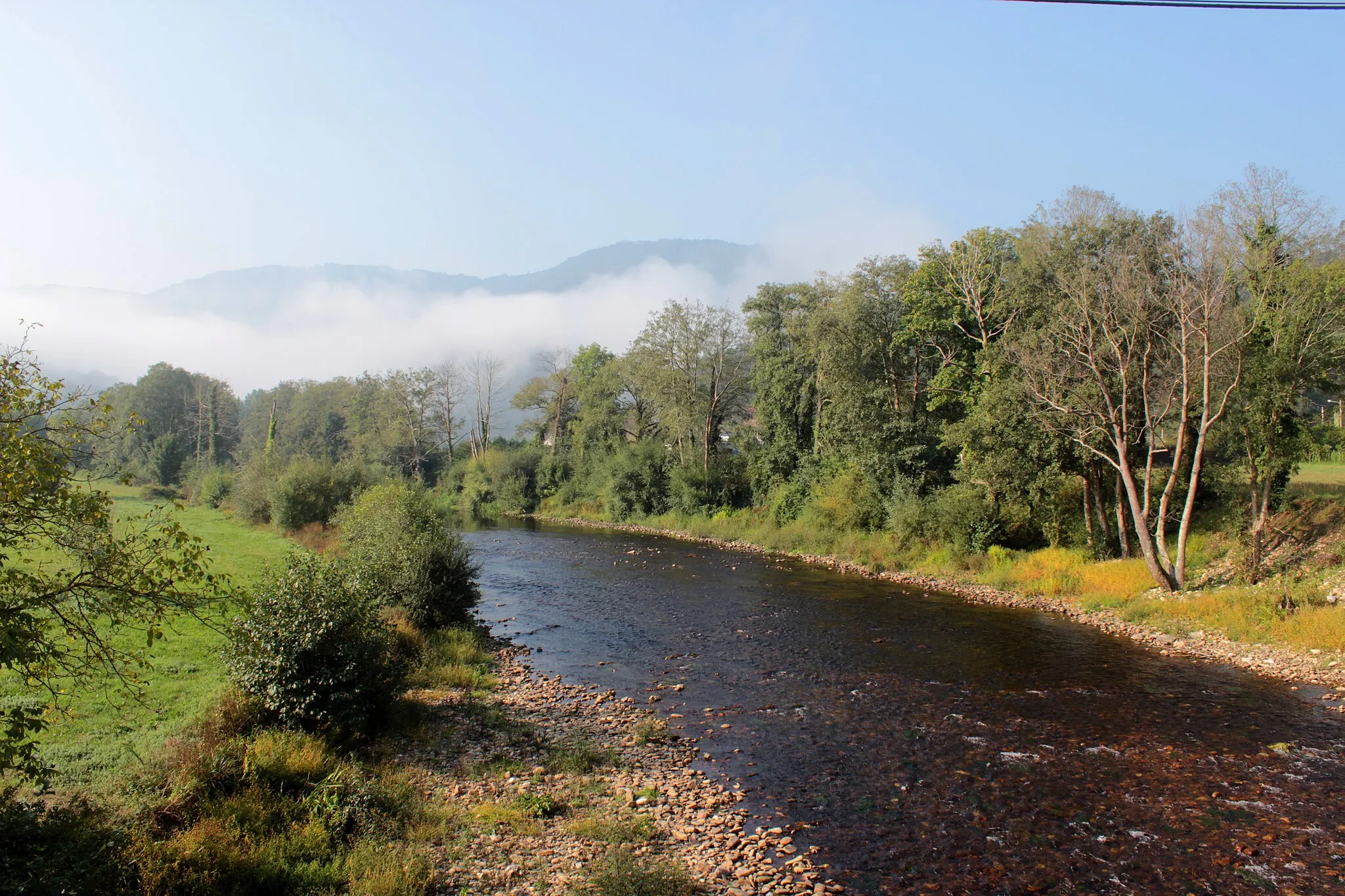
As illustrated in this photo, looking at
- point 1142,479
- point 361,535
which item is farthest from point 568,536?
point 1142,479

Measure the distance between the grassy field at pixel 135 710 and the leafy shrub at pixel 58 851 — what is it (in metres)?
0.93

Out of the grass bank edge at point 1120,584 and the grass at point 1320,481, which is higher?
the grass at point 1320,481

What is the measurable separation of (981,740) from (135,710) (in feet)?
49.2

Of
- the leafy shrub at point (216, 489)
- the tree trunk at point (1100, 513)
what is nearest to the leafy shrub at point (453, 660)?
A: the tree trunk at point (1100, 513)

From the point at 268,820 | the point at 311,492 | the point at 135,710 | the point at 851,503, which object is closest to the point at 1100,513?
the point at 851,503

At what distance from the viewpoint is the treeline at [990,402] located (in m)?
22.4

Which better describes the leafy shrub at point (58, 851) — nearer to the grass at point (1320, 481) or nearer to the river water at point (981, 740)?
the river water at point (981, 740)

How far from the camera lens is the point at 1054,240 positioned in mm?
30062

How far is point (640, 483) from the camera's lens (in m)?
57.1

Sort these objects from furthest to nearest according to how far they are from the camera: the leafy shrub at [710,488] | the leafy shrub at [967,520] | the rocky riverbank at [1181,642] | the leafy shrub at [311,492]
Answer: the leafy shrub at [710,488] < the leafy shrub at [311,492] < the leafy shrub at [967,520] < the rocky riverbank at [1181,642]

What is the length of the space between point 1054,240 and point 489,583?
1094 inches

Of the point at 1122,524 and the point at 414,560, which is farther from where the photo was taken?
the point at 1122,524

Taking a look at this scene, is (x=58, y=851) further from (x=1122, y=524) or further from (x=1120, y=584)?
(x=1122, y=524)

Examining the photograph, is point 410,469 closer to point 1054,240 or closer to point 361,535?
point 361,535
